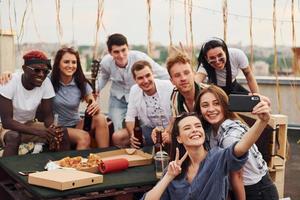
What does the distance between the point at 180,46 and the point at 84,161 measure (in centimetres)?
183

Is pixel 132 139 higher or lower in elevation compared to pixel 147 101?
lower

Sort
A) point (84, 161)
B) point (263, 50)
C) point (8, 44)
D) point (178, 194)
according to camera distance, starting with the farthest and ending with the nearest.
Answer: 1. point (8, 44)
2. point (263, 50)
3. point (84, 161)
4. point (178, 194)

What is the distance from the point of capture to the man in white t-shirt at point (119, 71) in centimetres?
357

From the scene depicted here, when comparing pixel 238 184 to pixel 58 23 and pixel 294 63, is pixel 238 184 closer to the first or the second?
pixel 58 23

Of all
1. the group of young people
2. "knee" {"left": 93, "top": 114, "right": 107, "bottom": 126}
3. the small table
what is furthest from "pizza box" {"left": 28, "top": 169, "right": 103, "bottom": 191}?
"knee" {"left": 93, "top": 114, "right": 107, "bottom": 126}

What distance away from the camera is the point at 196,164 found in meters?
2.03

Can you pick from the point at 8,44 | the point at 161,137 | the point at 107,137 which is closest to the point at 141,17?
the point at 107,137

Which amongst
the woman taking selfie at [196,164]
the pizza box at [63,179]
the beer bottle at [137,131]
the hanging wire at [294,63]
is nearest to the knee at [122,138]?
the beer bottle at [137,131]

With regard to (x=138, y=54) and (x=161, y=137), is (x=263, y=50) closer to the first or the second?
(x=138, y=54)

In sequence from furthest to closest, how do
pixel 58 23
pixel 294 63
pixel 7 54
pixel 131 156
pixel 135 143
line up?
pixel 7 54 < pixel 294 63 < pixel 58 23 < pixel 135 143 < pixel 131 156

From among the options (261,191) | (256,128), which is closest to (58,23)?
(261,191)

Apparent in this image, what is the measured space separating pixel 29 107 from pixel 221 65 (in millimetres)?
1306

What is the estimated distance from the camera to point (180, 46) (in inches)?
161

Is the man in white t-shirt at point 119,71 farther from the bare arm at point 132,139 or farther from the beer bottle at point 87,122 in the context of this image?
the bare arm at point 132,139
